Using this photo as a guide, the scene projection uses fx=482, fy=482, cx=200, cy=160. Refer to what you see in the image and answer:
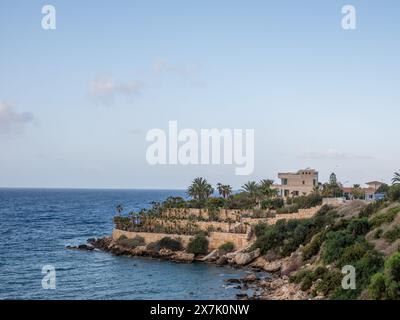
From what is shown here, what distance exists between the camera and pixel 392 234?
119ft

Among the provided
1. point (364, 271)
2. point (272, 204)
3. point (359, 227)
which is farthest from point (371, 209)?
point (272, 204)

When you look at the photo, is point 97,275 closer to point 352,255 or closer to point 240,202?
point 352,255

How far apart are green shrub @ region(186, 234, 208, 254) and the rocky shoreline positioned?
0.84m

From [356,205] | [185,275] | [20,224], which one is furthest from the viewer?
[20,224]

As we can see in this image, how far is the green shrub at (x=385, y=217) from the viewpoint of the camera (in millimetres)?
40344

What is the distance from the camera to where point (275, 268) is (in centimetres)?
4897

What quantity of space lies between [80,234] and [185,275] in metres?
42.4

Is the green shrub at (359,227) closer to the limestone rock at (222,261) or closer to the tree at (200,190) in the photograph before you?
the limestone rock at (222,261)

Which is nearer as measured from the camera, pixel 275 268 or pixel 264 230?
pixel 275 268

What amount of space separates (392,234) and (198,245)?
87.0 feet

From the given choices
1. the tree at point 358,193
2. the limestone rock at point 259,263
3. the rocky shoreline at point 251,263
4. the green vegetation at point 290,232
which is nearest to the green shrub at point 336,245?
the rocky shoreline at point 251,263
